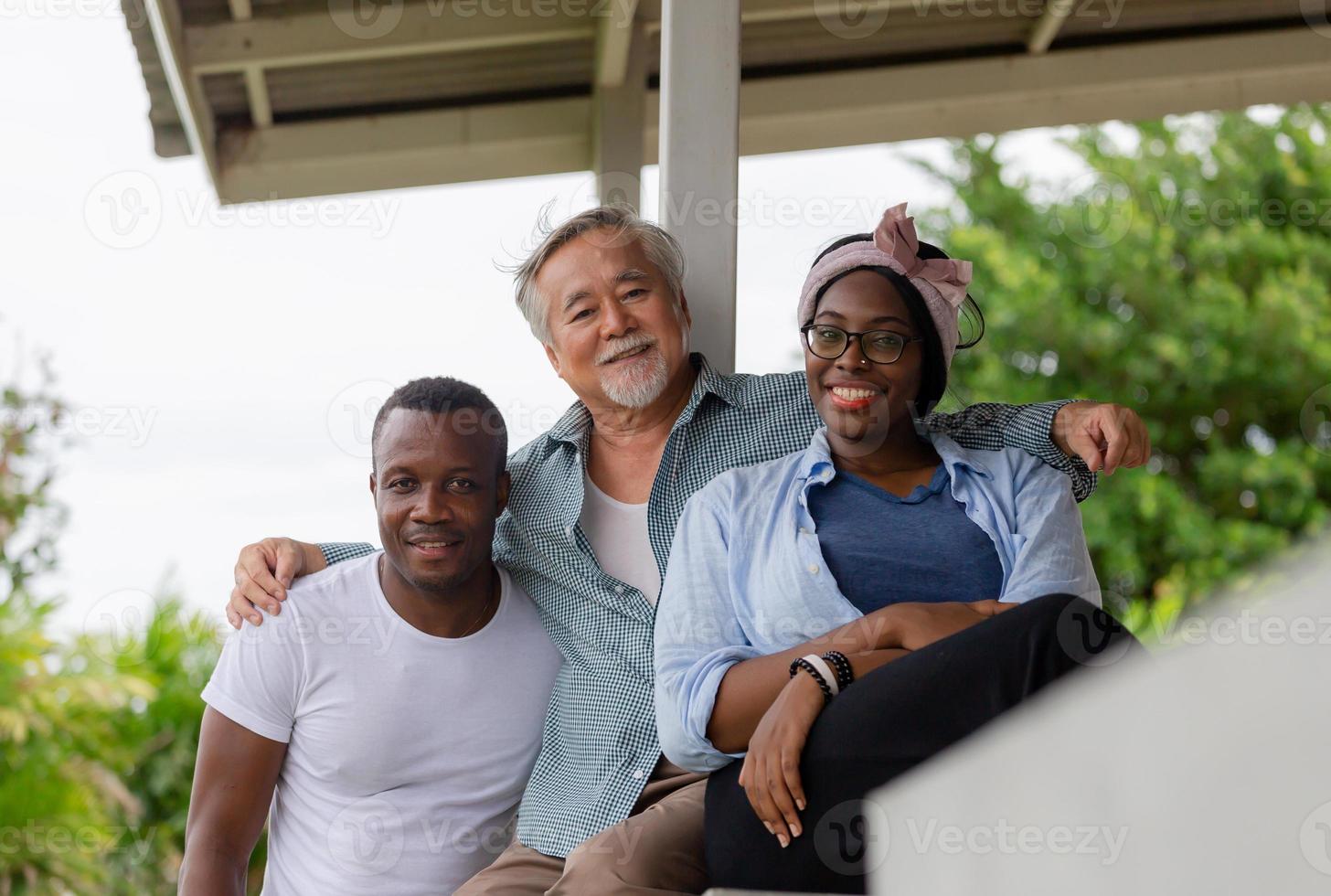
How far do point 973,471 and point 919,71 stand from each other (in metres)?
3.20

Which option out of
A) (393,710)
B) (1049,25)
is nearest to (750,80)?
(1049,25)

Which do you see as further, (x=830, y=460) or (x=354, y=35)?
(x=354, y=35)

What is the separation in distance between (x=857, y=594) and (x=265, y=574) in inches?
44.6

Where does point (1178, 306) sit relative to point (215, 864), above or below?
above

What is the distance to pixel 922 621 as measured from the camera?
193cm

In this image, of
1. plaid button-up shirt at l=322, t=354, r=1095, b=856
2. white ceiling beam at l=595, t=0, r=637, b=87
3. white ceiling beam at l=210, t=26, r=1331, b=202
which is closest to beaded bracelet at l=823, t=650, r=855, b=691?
plaid button-up shirt at l=322, t=354, r=1095, b=856

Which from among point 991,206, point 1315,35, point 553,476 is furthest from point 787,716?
point 991,206

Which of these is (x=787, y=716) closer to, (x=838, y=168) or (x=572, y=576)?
(x=572, y=576)

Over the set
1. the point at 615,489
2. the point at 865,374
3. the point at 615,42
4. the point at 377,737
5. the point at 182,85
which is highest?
the point at 615,42

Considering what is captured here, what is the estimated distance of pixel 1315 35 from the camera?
16.2 feet

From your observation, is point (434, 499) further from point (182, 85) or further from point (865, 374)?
point (182, 85)

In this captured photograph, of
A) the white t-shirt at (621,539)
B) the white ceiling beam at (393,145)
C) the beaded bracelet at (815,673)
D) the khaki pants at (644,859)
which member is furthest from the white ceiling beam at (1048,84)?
the beaded bracelet at (815,673)

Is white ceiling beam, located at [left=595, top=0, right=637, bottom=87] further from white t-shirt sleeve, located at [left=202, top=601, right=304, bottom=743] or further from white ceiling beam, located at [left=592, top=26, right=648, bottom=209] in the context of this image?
white t-shirt sleeve, located at [left=202, top=601, right=304, bottom=743]

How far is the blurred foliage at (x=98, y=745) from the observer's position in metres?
5.61
